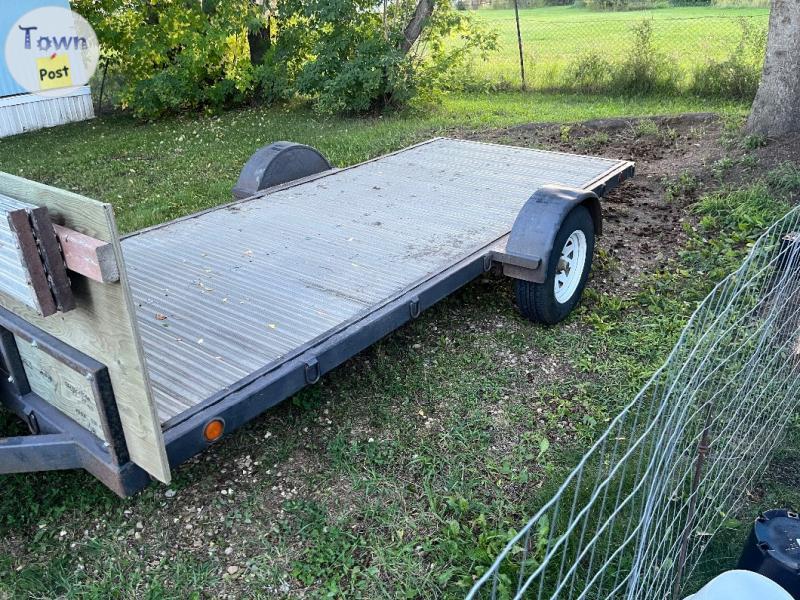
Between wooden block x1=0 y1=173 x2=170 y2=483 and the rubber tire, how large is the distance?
110 inches

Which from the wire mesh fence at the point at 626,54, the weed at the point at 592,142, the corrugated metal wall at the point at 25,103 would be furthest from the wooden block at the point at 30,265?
the wire mesh fence at the point at 626,54

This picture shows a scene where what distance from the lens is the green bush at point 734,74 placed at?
11344mm

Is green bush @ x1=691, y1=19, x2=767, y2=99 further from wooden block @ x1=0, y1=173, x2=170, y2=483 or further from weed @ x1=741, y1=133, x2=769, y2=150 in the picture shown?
wooden block @ x1=0, y1=173, x2=170, y2=483

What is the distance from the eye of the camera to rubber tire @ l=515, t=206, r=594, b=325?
177 inches

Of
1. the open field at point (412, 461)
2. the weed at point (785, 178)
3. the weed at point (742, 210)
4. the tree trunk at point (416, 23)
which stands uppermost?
the tree trunk at point (416, 23)

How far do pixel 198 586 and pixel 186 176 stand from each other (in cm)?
692

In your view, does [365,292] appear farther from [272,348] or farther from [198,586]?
[198,586]

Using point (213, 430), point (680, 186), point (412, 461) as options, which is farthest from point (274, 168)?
point (680, 186)

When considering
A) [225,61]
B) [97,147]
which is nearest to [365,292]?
[97,147]

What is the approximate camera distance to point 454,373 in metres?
4.38

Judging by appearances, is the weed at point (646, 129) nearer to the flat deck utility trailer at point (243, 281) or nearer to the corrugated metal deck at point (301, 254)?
the flat deck utility trailer at point (243, 281)

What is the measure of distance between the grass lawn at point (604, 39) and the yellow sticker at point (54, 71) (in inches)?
310

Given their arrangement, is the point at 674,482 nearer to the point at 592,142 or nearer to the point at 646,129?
the point at 592,142

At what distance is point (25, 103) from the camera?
40.5 ft
